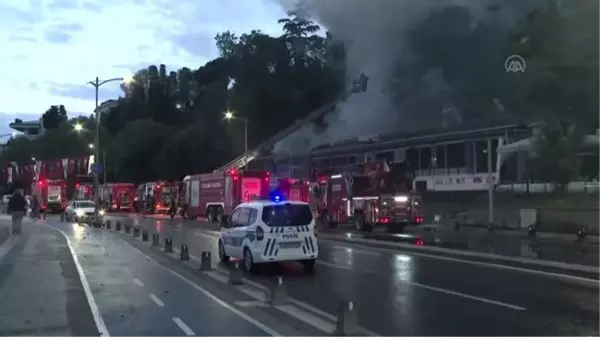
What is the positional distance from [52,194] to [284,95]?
130 feet

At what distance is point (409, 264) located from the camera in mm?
20062

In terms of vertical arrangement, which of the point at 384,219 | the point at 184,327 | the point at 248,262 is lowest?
the point at 184,327

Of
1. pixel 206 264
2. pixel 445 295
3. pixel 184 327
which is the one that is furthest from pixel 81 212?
pixel 184 327

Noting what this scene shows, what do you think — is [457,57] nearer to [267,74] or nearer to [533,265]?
[267,74]

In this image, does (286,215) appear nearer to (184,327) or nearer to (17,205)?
(184,327)

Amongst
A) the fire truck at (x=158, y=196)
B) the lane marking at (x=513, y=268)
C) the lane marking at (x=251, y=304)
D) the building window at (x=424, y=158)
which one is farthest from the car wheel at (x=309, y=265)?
the building window at (x=424, y=158)

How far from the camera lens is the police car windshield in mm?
18531

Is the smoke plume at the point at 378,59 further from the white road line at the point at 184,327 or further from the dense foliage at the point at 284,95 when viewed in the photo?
the white road line at the point at 184,327

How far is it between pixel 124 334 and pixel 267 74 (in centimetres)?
9457

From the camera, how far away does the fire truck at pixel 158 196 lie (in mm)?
60981

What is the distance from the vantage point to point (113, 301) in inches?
550

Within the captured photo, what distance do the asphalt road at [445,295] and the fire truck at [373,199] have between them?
11237 millimetres

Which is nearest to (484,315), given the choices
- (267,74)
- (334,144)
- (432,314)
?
(432,314)

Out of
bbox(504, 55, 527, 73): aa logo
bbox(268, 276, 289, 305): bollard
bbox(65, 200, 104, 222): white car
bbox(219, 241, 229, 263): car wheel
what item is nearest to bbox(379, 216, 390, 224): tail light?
bbox(504, 55, 527, 73): aa logo
